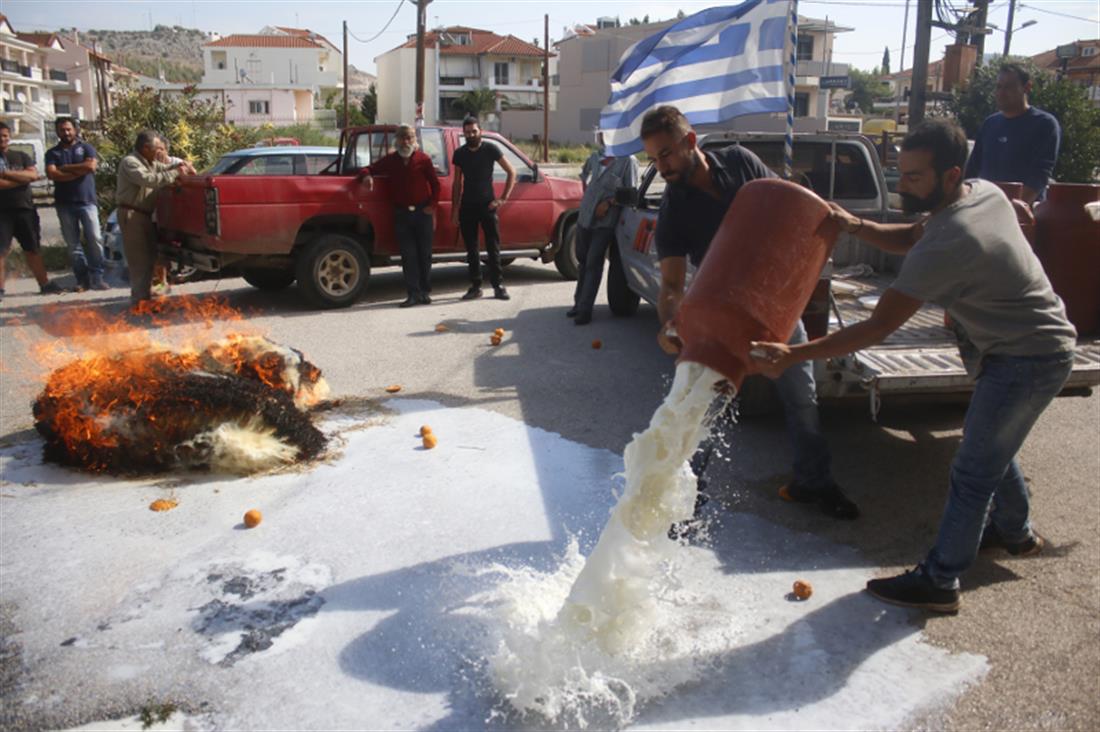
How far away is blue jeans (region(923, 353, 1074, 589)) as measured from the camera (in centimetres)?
330

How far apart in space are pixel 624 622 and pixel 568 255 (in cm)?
889

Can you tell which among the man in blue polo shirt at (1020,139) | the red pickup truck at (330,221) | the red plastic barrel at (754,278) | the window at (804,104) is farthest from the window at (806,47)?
the red plastic barrel at (754,278)

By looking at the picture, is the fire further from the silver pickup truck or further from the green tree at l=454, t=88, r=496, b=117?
the green tree at l=454, t=88, r=496, b=117

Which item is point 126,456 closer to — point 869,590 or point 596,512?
point 596,512

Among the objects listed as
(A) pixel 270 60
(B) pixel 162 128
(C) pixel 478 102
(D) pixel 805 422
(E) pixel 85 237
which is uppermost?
(A) pixel 270 60

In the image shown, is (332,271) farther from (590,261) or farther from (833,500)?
(833,500)

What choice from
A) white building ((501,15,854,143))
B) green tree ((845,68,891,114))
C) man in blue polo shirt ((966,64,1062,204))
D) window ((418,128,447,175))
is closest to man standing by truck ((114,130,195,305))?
window ((418,128,447,175))

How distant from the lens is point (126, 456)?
4.96 metres

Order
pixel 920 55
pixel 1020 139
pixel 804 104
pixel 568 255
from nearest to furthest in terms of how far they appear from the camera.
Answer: pixel 1020 139, pixel 568 255, pixel 920 55, pixel 804 104

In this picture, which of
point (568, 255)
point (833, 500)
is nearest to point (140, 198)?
point (568, 255)

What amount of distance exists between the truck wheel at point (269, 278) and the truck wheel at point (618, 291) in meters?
4.09

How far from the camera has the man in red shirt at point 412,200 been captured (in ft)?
31.7

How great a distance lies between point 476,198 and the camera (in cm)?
1002

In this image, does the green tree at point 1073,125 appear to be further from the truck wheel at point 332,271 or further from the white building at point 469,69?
the white building at point 469,69
